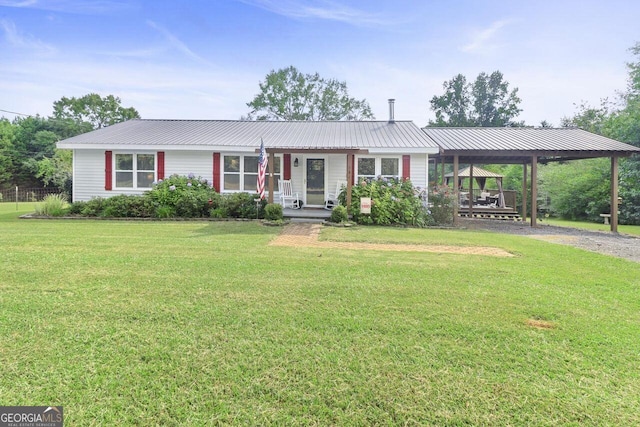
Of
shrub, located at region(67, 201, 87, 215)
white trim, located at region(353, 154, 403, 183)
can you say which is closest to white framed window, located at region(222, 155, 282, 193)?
white trim, located at region(353, 154, 403, 183)

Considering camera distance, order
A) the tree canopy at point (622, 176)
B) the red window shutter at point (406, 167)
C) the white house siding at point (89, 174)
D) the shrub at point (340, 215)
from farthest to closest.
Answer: the tree canopy at point (622, 176)
the white house siding at point (89, 174)
the red window shutter at point (406, 167)
the shrub at point (340, 215)

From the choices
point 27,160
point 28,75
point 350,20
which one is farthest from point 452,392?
point 27,160

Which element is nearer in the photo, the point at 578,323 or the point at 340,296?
the point at 578,323

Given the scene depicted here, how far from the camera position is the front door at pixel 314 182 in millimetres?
13711

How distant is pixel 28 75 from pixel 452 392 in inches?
1276

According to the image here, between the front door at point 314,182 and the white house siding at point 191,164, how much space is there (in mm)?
3809

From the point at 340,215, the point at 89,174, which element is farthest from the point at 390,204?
the point at 89,174

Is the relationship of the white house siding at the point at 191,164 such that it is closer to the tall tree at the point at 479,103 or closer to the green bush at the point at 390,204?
the green bush at the point at 390,204

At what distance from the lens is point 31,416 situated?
2.09 metres

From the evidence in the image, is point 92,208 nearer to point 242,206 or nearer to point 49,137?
point 242,206

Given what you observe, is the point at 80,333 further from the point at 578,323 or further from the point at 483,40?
the point at 483,40

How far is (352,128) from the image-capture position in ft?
53.4

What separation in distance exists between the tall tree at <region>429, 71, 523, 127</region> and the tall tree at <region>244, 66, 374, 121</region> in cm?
1318

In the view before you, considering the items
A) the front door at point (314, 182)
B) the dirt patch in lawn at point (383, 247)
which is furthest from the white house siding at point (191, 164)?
the dirt patch in lawn at point (383, 247)
